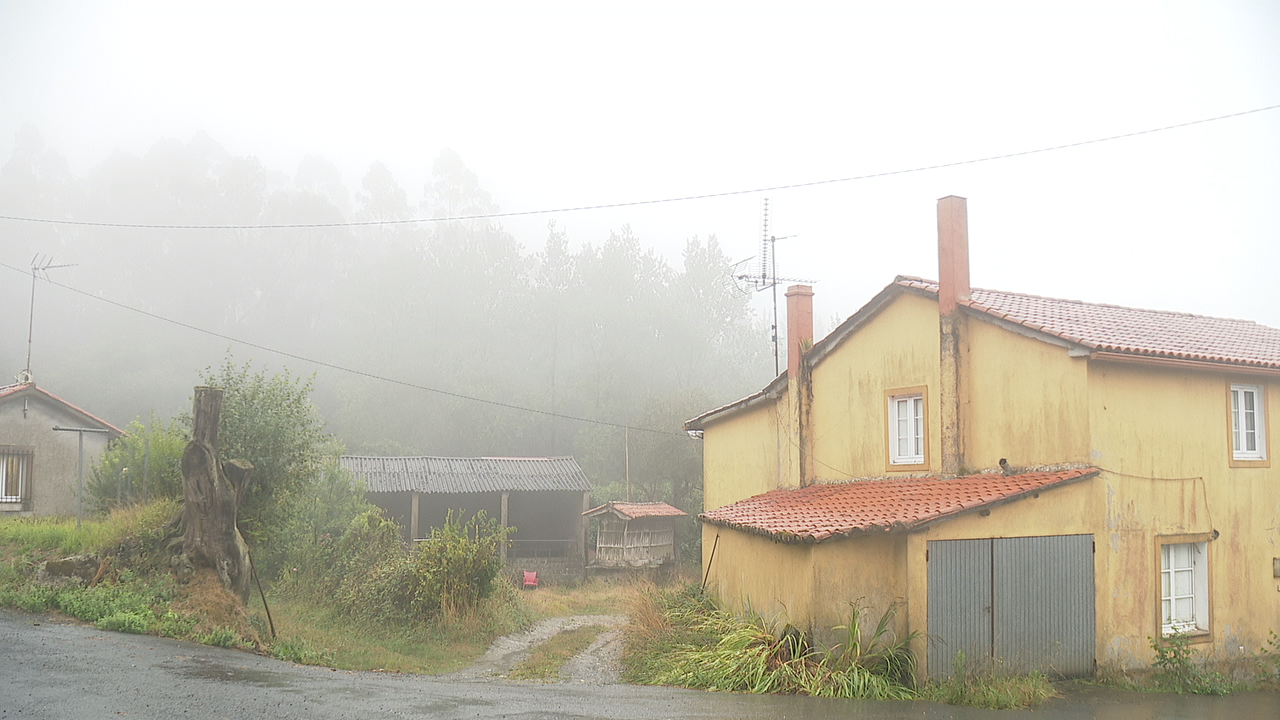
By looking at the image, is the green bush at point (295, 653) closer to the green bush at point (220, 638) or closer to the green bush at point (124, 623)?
the green bush at point (220, 638)

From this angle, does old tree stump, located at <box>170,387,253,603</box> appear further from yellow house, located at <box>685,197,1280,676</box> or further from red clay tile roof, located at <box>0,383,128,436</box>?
red clay tile roof, located at <box>0,383,128,436</box>

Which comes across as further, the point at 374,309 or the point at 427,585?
the point at 374,309

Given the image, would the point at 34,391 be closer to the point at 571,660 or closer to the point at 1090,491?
the point at 571,660

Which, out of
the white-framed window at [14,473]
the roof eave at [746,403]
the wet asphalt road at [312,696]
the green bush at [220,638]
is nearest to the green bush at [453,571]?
the green bush at [220,638]

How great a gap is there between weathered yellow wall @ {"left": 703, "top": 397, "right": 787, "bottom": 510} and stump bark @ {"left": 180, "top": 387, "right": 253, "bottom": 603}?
10576 mm

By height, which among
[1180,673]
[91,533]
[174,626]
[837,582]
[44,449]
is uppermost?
[44,449]

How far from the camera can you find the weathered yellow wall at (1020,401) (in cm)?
1286

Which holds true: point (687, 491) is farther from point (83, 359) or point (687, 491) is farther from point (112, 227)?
point (112, 227)

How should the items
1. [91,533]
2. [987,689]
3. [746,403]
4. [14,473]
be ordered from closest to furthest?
[987,689] < [91,533] < [746,403] < [14,473]

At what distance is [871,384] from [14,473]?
21172 millimetres

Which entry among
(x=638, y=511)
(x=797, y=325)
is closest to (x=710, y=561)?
(x=797, y=325)

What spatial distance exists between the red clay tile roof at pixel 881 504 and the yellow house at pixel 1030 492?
6cm

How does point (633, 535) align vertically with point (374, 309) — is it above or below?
below

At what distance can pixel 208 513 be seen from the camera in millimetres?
14453
